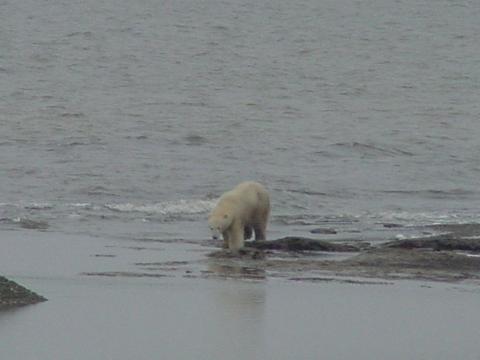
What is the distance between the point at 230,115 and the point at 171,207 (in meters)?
15.7

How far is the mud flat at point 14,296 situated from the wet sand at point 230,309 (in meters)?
0.10

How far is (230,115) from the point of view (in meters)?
38.1

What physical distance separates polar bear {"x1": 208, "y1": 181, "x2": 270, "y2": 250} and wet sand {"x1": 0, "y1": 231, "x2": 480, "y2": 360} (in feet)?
3.57

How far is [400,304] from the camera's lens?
12312 millimetres

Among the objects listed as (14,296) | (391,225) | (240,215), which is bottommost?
(391,225)

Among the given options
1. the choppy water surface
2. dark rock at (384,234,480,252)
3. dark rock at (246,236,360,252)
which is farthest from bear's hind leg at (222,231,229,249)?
dark rock at (384,234,480,252)

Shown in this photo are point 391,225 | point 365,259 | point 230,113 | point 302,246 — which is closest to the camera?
point 365,259

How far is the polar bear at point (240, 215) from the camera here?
660 inches

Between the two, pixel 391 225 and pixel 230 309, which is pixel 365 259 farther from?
pixel 391 225

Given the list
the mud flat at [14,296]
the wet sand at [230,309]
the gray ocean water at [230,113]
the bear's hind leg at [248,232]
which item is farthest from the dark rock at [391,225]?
the mud flat at [14,296]

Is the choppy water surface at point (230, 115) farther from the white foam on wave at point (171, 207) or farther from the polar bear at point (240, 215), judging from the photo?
the polar bear at point (240, 215)

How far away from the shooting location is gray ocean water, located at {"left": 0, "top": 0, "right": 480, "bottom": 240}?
76.9ft

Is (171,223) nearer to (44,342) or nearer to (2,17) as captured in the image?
(44,342)

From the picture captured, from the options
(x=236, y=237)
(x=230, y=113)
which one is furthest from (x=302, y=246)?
(x=230, y=113)
